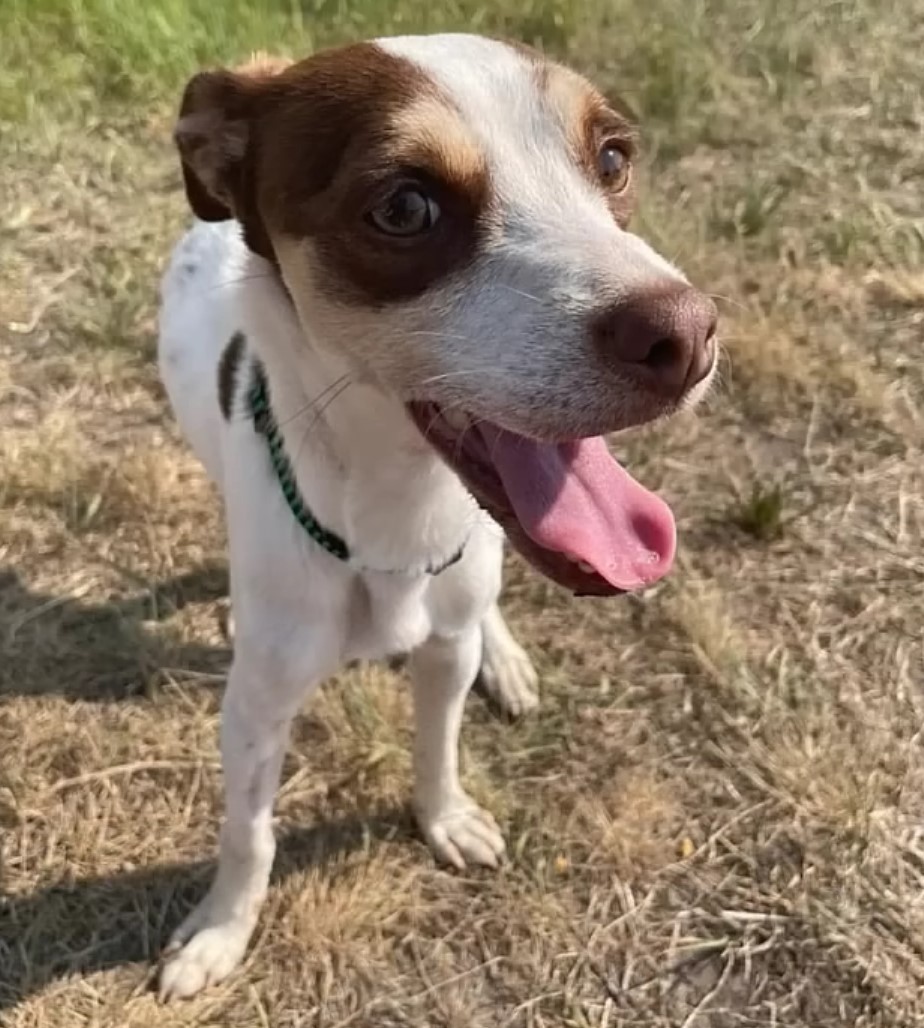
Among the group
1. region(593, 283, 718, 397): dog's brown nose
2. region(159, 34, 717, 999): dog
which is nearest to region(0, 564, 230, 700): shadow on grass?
region(159, 34, 717, 999): dog

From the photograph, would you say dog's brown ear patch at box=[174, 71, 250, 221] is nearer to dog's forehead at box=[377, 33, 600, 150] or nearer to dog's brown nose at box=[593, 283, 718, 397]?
dog's forehead at box=[377, 33, 600, 150]

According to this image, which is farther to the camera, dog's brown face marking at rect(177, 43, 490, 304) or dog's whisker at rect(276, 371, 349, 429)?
dog's whisker at rect(276, 371, 349, 429)

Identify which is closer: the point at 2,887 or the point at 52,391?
the point at 2,887

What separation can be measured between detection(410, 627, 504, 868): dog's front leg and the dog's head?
0.60 m

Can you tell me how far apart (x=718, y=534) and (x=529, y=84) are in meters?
2.08

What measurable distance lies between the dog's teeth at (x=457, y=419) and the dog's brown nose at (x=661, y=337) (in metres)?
0.29

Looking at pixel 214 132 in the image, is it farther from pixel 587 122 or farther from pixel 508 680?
pixel 508 680

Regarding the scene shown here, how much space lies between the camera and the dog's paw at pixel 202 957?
10.3 feet

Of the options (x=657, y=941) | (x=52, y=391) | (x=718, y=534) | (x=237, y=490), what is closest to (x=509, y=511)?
(x=237, y=490)

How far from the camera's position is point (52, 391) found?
4426 mm

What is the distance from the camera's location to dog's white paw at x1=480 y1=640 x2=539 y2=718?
Answer: 364 centimetres

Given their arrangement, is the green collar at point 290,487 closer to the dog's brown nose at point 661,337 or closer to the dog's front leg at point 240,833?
the dog's front leg at point 240,833

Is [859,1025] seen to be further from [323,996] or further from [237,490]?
[237,490]

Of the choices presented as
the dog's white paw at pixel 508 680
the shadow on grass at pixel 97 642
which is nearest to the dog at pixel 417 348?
the dog's white paw at pixel 508 680
